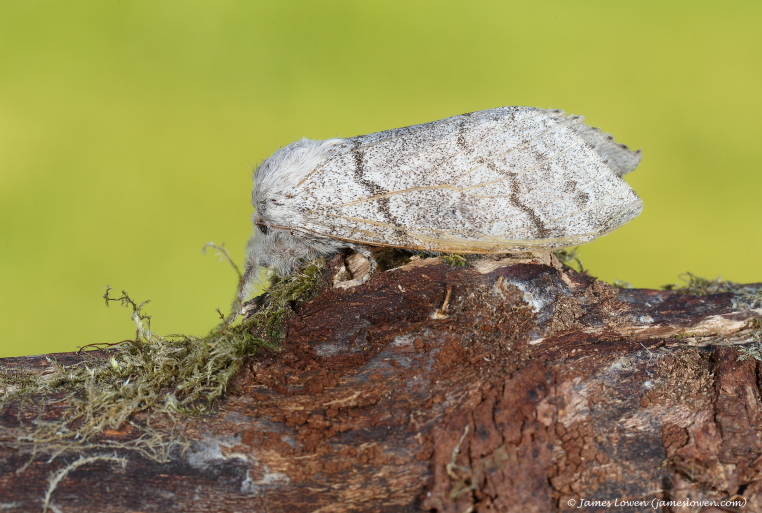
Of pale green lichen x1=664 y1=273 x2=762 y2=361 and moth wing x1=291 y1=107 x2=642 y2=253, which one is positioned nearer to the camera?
pale green lichen x1=664 y1=273 x2=762 y2=361

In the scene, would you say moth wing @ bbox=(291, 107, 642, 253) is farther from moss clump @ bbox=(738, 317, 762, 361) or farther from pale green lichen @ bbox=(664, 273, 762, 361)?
moss clump @ bbox=(738, 317, 762, 361)

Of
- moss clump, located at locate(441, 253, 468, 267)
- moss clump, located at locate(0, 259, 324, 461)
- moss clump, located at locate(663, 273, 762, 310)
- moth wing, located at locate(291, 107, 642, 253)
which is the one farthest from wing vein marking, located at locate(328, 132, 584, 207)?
moss clump, located at locate(663, 273, 762, 310)

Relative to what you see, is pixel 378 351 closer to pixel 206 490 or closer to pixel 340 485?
pixel 340 485

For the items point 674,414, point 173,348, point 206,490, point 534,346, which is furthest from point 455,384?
point 173,348

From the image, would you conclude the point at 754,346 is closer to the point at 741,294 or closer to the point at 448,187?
the point at 741,294

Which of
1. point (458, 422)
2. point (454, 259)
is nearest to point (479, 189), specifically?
point (454, 259)

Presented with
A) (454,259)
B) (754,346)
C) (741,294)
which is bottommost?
(754,346)
